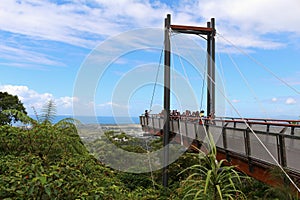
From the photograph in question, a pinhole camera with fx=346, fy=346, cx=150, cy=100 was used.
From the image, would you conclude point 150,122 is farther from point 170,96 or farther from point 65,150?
point 65,150

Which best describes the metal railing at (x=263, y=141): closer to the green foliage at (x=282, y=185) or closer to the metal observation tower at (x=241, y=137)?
the metal observation tower at (x=241, y=137)

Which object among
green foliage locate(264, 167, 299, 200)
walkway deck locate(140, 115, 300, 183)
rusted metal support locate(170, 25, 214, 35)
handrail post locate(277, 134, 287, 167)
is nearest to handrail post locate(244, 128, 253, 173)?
walkway deck locate(140, 115, 300, 183)

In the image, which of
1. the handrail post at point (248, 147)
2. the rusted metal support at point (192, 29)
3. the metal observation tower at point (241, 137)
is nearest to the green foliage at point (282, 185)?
the metal observation tower at point (241, 137)

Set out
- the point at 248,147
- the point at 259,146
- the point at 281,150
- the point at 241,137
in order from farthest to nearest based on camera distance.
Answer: the point at 241,137 < the point at 248,147 < the point at 259,146 < the point at 281,150

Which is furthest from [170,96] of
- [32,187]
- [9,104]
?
[9,104]

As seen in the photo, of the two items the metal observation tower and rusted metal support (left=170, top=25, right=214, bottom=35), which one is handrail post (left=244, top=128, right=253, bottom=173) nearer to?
the metal observation tower

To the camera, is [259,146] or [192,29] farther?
[192,29]

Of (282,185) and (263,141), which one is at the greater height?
(263,141)

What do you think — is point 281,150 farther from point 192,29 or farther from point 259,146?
point 192,29

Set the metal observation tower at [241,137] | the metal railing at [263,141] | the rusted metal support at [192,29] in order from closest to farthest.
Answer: the metal railing at [263,141], the metal observation tower at [241,137], the rusted metal support at [192,29]

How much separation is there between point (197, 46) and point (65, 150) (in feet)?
29.2

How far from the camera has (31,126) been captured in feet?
18.4

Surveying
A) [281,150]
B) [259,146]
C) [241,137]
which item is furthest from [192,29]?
[281,150]

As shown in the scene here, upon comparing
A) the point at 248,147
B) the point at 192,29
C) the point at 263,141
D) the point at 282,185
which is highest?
the point at 192,29
